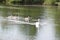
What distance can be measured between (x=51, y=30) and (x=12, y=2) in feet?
86.8

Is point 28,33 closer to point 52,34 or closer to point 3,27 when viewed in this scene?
point 52,34

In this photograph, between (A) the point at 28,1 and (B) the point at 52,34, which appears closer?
(B) the point at 52,34

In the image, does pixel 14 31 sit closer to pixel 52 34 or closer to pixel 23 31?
pixel 23 31

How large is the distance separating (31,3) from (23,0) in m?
1.38

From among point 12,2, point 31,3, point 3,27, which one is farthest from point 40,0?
point 3,27

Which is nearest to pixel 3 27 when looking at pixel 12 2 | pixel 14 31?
pixel 14 31

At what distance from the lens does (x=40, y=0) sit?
135 ft

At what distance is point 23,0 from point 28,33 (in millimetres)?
27898

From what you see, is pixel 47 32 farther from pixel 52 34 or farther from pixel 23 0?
pixel 23 0

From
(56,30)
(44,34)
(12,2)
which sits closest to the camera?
(44,34)

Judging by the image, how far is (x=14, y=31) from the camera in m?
13.8

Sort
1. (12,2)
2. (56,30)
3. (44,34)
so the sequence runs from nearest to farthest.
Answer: (44,34) < (56,30) < (12,2)

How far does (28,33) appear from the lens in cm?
1310

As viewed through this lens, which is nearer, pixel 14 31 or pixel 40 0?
pixel 14 31
